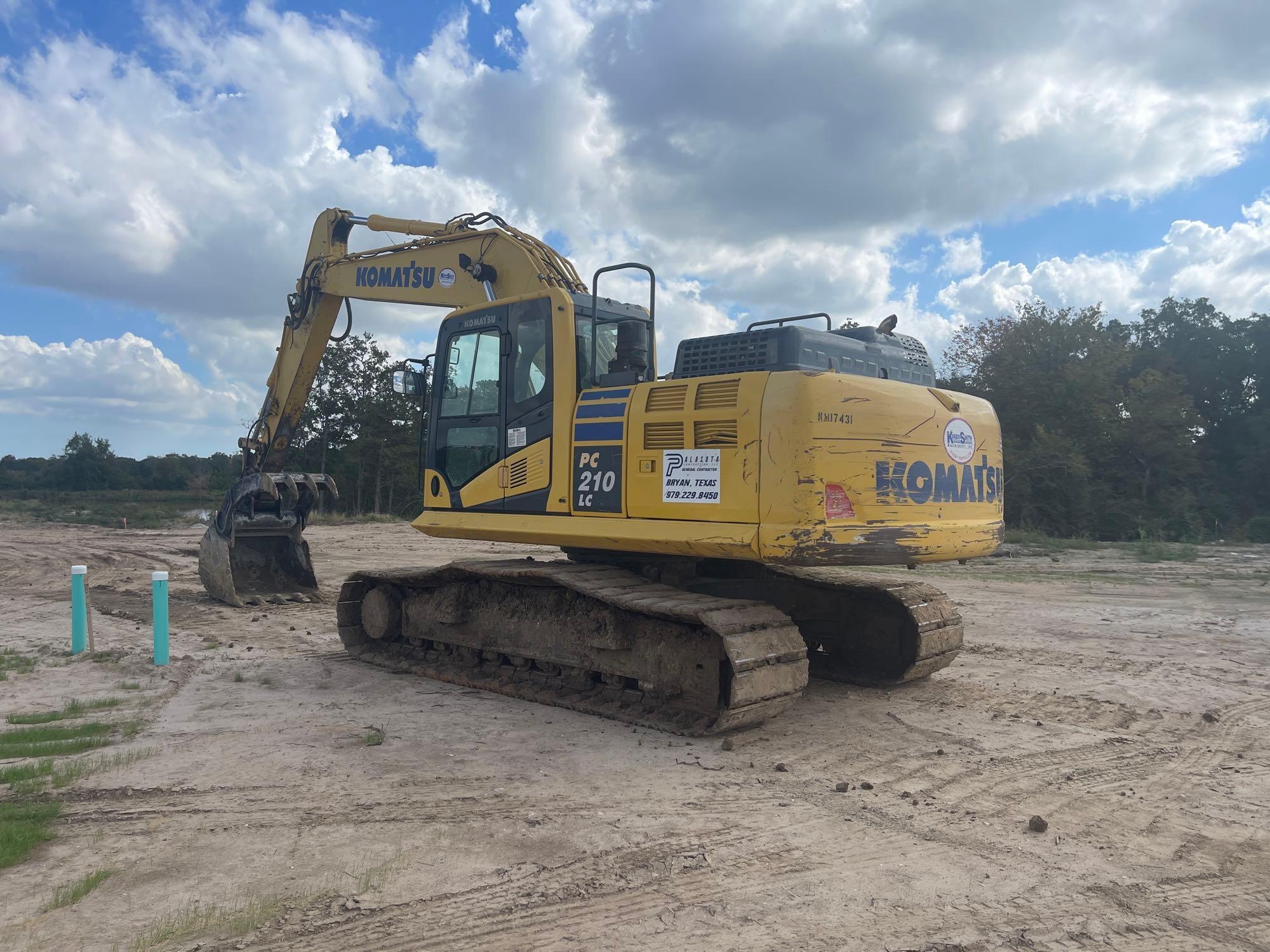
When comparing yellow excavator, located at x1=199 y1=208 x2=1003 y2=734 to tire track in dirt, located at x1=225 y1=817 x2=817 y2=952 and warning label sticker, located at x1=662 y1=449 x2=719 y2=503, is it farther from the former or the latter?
tire track in dirt, located at x1=225 y1=817 x2=817 y2=952

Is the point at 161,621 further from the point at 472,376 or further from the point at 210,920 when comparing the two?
the point at 210,920

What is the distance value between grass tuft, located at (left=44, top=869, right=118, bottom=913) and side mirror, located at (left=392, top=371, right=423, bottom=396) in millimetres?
4854

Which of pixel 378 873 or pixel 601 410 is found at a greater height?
pixel 601 410

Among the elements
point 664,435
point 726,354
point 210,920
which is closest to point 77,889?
point 210,920

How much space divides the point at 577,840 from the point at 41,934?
2.06 metres

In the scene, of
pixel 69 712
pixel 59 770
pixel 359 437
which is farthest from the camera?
pixel 359 437

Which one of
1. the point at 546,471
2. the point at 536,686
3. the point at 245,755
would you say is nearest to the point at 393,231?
the point at 546,471

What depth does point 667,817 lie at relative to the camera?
172 inches

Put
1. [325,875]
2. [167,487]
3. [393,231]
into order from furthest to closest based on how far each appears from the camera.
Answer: [167,487] → [393,231] → [325,875]

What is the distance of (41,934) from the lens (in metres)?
3.15

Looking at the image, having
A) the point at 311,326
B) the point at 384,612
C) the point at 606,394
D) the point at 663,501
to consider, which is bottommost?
the point at 384,612

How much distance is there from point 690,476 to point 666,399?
0.58 meters

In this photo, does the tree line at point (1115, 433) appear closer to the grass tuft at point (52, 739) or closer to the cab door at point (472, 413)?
the cab door at point (472, 413)

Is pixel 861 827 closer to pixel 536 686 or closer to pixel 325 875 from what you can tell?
pixel 325 875
